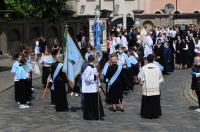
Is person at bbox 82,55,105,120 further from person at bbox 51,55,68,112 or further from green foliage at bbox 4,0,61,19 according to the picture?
green foliage at bbox 4,0,61,19

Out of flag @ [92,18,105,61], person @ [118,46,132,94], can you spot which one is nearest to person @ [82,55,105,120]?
person @ [118,46,132,94]

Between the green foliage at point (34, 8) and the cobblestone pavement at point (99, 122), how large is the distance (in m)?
22.8

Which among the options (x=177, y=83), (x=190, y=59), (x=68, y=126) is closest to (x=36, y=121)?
(x=68, y=126)

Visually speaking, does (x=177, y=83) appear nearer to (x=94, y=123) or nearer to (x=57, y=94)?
(x=57, y=94)

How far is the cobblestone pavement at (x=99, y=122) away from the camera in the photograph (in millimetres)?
15367

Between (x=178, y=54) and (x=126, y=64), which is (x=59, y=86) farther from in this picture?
(x=178, y=54)

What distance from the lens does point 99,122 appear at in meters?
16.4

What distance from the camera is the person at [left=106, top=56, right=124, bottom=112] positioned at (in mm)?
18156

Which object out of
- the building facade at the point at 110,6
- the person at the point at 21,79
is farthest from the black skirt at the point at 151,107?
the building facade at the point at 110,6

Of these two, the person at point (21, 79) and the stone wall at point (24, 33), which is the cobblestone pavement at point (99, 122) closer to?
the person at point (21, 79)

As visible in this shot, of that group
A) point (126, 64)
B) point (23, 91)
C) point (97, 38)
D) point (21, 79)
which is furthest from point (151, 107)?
point (97, 38)

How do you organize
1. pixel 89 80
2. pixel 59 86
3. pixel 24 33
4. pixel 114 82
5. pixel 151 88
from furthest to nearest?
pixel 24 33, pixel 59 86, pixel 114 82, pixel 151 88, pixel 89 80

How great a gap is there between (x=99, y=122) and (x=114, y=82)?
2112 mm

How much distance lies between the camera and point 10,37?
137 feet
